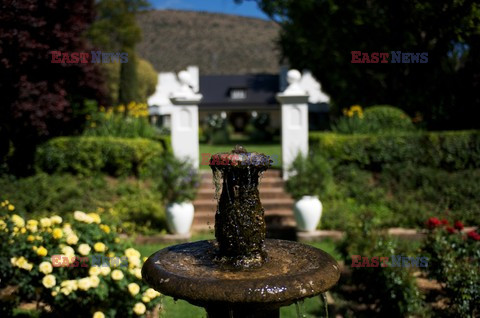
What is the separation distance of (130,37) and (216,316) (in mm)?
31183

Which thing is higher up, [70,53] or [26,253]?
[70,53]

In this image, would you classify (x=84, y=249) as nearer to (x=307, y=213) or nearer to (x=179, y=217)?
(x=179, y=217)

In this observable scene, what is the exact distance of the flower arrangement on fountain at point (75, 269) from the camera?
14.2ft

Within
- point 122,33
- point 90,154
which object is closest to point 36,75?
point 90,154

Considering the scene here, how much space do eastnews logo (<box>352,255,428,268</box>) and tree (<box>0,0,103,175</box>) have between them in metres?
6.71

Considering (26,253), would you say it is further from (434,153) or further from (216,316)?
(434,153)

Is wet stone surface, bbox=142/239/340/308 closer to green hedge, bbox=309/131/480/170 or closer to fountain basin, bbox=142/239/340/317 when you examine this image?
fountain basin, bbox=142/239/340/317

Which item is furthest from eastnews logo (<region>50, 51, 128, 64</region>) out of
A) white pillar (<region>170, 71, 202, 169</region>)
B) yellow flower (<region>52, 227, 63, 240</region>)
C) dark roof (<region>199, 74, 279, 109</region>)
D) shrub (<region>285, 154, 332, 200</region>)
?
dark roof (<region>199, 74, 279, 109</region>)

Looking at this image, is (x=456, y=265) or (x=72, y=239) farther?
(x=456, y=265)

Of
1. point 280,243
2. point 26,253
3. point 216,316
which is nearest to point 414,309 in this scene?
point 280,243

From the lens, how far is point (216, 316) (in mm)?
3127

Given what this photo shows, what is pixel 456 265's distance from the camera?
478cm

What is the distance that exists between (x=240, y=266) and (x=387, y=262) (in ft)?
7.82

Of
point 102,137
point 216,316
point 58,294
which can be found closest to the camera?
point 216,316
